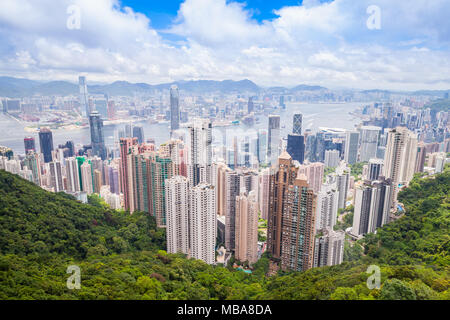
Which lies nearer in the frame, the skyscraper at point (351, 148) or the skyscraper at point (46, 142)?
the skyscraper at point (46, 142)

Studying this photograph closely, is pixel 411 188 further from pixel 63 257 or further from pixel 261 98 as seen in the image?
pixel 63 257

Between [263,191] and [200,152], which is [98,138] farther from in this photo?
[263,191]

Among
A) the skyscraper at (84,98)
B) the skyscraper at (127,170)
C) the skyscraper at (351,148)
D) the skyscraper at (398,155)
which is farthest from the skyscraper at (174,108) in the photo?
the skyscraper at (398,155)

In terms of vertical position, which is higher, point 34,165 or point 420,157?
point 420,157

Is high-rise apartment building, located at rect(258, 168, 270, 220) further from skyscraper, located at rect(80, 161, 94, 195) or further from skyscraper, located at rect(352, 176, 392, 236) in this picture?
skyscraper, located at rect(80, 161, 94, 195)

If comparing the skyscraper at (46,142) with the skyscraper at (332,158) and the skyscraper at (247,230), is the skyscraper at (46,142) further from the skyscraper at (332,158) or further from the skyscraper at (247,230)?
the skyscraper at (332,158)

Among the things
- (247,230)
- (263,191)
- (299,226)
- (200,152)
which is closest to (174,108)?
(200,152)
